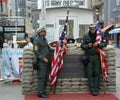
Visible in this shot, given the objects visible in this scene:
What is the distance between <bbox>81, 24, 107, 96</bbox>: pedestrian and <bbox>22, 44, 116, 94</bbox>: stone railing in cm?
28

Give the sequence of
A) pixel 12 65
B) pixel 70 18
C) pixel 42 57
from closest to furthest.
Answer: pixel 42 57 < pixel 12 65 < pixel 70 18

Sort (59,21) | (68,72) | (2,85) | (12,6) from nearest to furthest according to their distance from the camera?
(68,72)
(2,85)
(59,21)
(12,6)

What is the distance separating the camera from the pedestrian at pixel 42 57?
8.83 meters

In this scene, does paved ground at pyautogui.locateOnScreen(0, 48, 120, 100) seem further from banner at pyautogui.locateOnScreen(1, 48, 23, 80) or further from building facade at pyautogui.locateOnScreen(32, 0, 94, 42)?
building facade at pyautogui.locateOnScreen(32, 0, 94, 42)

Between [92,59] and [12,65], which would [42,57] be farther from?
[12,65]

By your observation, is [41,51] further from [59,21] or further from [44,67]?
[59,21]

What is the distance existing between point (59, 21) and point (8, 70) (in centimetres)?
272

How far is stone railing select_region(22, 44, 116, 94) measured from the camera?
941 cm

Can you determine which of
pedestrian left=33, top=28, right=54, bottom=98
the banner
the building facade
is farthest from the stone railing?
the building facade

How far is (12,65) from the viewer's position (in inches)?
441

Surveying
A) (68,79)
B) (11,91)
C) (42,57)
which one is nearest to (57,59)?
(42,57)

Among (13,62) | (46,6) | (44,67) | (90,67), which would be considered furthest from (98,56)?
(46,6)

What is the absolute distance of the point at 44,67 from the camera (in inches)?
353

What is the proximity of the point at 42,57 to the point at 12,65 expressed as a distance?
263 centimetres
